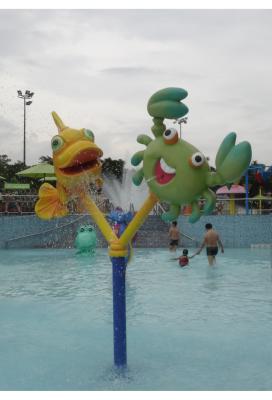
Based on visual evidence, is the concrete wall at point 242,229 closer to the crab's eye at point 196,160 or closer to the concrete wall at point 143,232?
the concrete wall at point 143,232

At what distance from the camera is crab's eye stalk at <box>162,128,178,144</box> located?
4.91 metres

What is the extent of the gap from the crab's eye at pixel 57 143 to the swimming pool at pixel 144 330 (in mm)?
2403

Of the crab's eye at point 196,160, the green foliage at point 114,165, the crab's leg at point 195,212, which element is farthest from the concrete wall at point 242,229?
the green foliage at point 114,165

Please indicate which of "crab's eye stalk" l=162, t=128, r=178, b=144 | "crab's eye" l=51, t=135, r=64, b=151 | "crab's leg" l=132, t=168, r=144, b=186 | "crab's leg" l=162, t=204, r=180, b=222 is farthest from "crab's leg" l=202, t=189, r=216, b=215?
"crab's eye" l=51, t=135, r=64, b=151

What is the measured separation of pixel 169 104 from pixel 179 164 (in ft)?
1.96

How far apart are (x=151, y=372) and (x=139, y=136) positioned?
248cm

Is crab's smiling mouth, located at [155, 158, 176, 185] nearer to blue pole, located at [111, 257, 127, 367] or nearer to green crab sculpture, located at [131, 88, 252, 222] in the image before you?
green crab sculpture, located at [131, 88, 252, 222]

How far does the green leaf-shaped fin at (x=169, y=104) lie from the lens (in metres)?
4.95

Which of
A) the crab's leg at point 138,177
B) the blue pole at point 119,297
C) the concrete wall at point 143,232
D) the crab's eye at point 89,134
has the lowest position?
the blue pole at point 119,297

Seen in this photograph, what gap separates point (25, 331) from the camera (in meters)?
7.18

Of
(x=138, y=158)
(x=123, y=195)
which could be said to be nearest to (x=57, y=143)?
(x=138, y=158)

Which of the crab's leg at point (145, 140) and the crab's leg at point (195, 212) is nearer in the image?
the crab's leg at point (195, 212)

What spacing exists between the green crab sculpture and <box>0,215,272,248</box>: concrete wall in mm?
16120

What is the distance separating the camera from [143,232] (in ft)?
74.0
